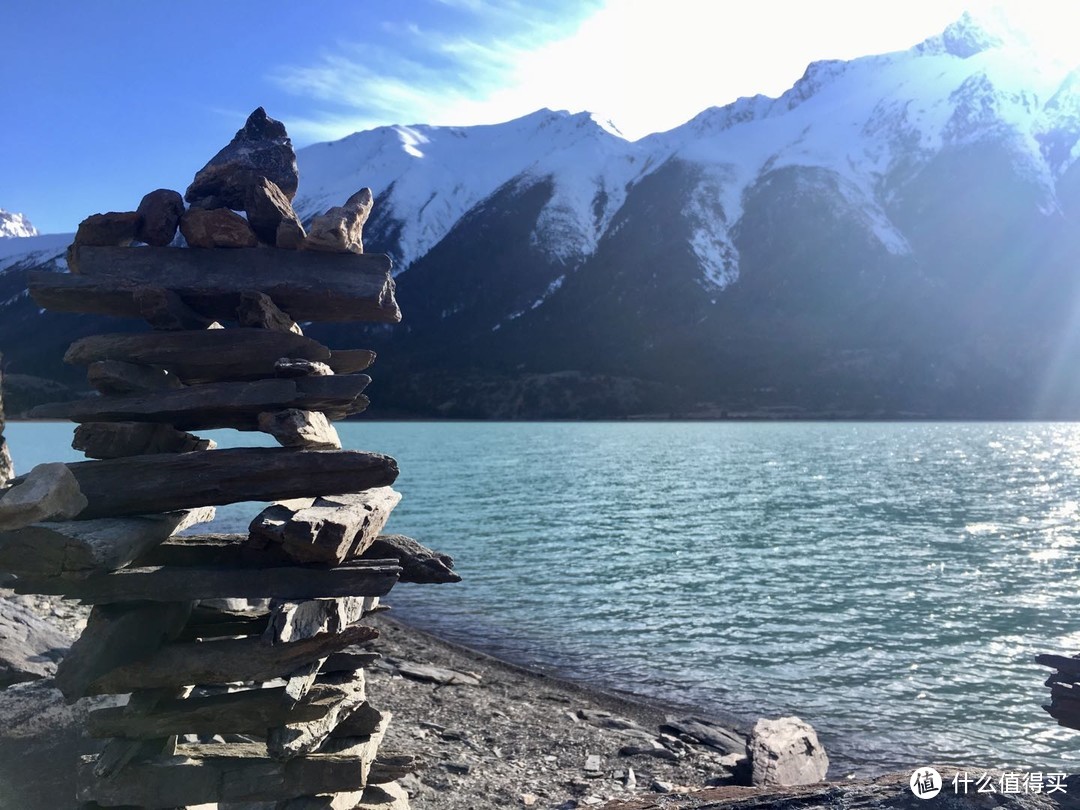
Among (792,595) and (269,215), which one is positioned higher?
(269,215)

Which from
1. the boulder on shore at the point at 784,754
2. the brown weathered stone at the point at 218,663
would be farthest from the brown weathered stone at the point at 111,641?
the boulder on shore at the point at 784,754

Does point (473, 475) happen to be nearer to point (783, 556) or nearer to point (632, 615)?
point (783, 556)

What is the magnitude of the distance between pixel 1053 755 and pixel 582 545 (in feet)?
81.7

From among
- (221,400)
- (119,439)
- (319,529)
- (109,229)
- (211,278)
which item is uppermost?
(109,229)

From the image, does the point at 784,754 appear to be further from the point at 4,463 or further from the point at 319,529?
the point at 4,463

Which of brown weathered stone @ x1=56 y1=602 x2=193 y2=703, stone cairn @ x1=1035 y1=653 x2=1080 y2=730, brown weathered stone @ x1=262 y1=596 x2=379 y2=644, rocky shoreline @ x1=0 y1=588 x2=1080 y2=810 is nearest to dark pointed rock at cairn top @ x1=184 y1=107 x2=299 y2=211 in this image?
brown weathered stone @ x1=56 y1=602 x2=193 y2=703

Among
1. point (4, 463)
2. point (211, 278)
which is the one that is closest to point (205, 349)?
point (211, 278)

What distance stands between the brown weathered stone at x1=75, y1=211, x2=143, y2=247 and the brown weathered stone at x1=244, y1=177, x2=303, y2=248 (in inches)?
45.0

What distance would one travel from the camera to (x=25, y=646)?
11812mm

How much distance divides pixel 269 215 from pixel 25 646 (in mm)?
7745

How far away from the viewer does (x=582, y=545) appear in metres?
39.2

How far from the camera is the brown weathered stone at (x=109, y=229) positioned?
8430mm

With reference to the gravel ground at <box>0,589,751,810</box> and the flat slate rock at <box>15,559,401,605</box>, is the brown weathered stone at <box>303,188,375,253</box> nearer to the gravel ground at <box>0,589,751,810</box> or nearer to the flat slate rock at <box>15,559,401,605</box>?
the flat slate rock at <box>15,559,401,605</box>

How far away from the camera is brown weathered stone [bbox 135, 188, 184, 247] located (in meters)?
8.52
